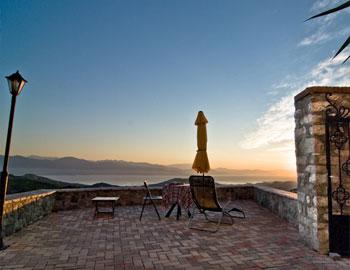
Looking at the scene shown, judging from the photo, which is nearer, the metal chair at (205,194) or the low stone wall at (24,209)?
the low stone wall at (24,209)

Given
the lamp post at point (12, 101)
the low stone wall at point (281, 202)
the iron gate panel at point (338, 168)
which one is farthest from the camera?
the low stone wall at point (281, 202)

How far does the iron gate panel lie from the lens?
332 cm

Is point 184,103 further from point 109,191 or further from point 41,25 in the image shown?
point 41,25

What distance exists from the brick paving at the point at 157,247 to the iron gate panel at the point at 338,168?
455mm

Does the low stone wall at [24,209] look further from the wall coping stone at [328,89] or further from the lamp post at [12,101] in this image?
the wall coping stone at [328,89]

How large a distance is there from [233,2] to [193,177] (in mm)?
4395

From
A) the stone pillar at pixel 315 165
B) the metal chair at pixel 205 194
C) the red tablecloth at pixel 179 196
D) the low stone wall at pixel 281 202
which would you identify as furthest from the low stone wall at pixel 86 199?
the red tablecloth at pixel 179 196

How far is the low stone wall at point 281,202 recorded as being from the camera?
477 cm

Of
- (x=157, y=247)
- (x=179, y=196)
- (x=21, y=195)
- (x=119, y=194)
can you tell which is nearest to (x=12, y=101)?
(x=21, y=195)

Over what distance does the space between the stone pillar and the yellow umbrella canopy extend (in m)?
2.67

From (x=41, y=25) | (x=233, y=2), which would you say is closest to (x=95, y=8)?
(x=41, y=25)

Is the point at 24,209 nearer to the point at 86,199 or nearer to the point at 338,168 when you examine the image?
the point at 86,199

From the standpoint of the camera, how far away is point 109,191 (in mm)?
7336

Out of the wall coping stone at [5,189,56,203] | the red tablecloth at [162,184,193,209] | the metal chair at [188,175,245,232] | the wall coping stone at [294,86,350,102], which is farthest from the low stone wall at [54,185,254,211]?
the wall coping stone at [294,86,350,102]
